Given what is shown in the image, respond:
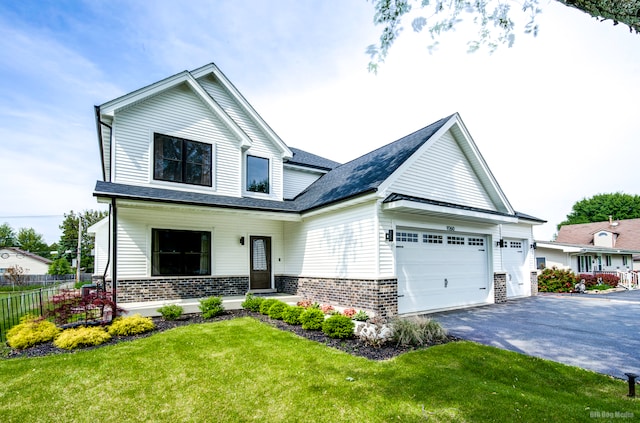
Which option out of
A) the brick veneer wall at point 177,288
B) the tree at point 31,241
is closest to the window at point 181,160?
the brick veneer wall at point 177,288

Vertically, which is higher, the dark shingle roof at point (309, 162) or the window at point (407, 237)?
the dark shingle roof at point (309, 162)

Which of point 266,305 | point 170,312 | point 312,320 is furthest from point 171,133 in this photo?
point 312,320

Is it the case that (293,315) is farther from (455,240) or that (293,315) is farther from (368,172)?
(455,240)

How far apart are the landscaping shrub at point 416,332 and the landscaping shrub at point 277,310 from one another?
3.48 m

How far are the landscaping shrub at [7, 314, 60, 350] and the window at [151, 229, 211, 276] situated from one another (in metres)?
3.42

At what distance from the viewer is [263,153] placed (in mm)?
14297

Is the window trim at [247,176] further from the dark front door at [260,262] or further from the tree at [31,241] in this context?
the tree at [31,241]

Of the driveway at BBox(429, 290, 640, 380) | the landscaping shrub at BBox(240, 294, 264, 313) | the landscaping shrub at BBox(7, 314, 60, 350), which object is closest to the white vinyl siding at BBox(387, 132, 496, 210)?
the driveway at BBox(429, 290, 640, 380)

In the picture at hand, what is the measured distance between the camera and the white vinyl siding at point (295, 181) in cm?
1565

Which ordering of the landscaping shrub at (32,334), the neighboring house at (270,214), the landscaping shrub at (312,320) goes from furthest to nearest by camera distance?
1. the neighboring house at (270,214)
2. the landscaping shrub at (312,320)
3. the landscaping shrub at (32,334)

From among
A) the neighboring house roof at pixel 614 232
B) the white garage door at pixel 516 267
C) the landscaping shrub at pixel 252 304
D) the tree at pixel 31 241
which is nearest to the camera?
the landscaping shrub at pixel 252 304

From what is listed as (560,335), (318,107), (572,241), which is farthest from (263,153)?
(572,241)

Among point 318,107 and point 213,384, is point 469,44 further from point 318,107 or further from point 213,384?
point 318,107

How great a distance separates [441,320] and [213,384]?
680 cm
